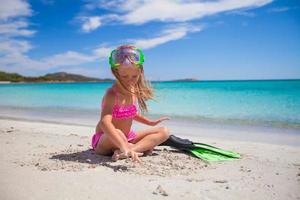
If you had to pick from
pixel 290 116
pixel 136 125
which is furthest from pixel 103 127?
pixel 290 116

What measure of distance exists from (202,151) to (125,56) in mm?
1466

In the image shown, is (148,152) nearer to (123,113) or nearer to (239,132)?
(123,113)

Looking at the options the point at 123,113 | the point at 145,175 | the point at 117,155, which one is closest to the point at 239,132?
the point at 123,113

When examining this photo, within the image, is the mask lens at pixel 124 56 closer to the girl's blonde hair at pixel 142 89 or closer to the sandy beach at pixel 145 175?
the girl's blonde hair at pixel 142 89

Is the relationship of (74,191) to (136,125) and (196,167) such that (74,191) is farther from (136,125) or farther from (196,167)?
(136,125)

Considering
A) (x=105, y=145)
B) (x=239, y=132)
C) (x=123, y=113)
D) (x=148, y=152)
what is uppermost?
(x=123, y=113)

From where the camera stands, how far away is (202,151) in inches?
159

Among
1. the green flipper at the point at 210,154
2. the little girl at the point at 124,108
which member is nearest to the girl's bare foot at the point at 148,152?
the little girl at the point at 124,108

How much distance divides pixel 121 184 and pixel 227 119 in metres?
6.24

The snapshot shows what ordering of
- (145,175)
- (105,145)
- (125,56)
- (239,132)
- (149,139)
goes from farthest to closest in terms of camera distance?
(239,132)
(149,139)
(105,145)
(125,56)
(145,175)

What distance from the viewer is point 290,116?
8750 mm

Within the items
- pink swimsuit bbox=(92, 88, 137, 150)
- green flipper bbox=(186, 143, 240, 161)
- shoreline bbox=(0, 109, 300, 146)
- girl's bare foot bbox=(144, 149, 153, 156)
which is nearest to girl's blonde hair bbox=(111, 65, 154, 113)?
pink swimsuit bbox=(92, 88, 137, 150)

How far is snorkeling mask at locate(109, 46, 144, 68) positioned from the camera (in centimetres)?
366

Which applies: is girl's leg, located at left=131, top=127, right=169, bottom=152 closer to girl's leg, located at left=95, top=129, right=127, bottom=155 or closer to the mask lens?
girl's leg, located at left=95, top=129, right=127, bottom=155
